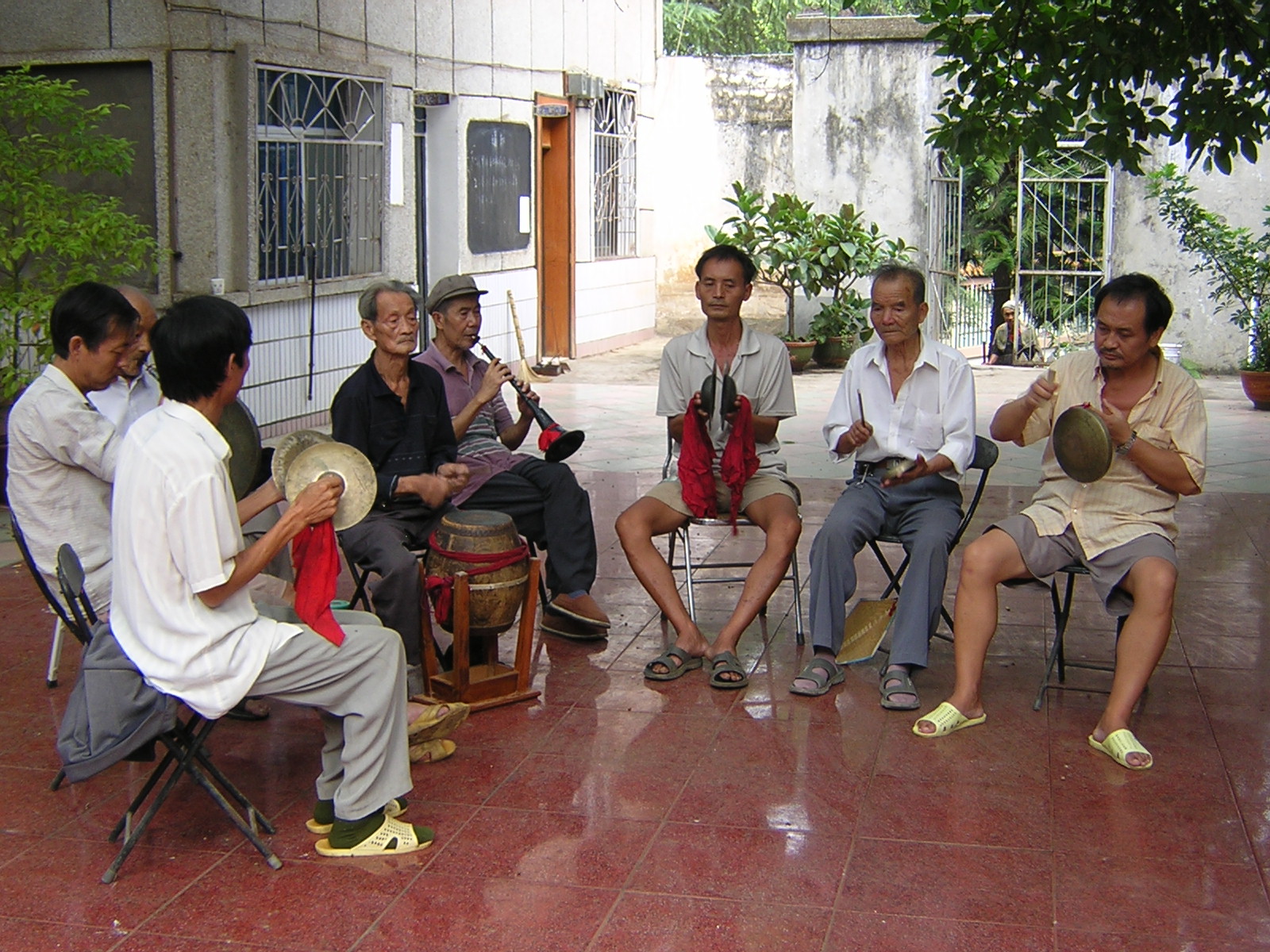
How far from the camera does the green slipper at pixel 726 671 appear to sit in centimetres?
453

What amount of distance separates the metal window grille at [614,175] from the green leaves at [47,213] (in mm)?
8150

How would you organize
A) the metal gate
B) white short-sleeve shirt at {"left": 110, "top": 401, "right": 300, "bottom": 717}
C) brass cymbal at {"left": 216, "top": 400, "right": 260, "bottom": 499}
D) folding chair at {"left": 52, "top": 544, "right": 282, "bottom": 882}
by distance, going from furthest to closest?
the metal gate → brass cymbal at {"left": 216, "top": 400, "right": 260, "bottom": 499} → folding chair at {"left": 52, "top": 544, "right": 282, "bottom": 882} → white short-sleeve shirt at {"left": 110, "top": 401, "right": 300, "bottom": 717}

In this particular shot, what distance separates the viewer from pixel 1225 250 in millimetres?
11781

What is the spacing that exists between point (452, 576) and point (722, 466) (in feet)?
4.06

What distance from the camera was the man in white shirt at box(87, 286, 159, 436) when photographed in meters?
4.41

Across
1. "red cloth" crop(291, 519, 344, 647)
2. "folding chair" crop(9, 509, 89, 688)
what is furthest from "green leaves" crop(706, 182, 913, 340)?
"red cloth" crop(291, 519, 344, 647)

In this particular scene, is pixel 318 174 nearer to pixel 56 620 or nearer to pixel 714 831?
pixel 56 620

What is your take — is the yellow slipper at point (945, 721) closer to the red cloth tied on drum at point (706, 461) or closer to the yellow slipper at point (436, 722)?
the red cloth tied on drum at point (706, 461)

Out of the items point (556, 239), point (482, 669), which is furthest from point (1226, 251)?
point (482, 669)

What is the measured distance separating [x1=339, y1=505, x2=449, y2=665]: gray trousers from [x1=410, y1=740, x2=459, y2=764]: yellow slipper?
0.37m

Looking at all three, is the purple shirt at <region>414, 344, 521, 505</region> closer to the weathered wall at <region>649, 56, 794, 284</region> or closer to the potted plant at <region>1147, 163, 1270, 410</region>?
the potted plant at <region>1147, 163, 1270, 410</region>

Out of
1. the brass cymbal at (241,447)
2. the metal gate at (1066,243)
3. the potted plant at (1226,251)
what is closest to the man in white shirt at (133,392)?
the brass cymbal at (241,447)

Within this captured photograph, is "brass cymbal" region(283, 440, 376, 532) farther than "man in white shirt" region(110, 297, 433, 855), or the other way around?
"brass cymbal" region(283, 440, 376, 532)

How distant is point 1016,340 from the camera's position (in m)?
13.5
